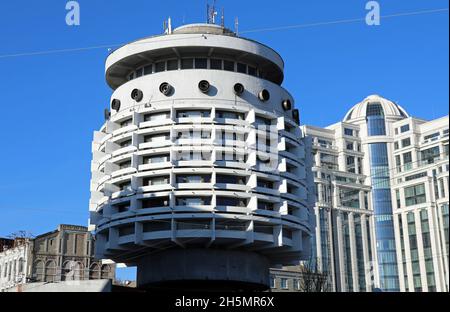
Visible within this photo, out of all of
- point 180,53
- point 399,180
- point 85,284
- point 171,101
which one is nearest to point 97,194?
point 171,101

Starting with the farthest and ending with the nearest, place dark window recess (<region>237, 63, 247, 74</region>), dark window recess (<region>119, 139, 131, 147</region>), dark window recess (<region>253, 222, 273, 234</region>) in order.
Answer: dark window recess (<region>237, 63, 247, 74</region>)
dark window recess (<region>119, 139, 131, 147</region>)
dark window recess (<region>253, 222, 273, 234</region>)

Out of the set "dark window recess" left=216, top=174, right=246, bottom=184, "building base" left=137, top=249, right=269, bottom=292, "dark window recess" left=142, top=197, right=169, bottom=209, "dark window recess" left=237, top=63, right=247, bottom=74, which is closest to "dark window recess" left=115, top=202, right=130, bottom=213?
"dark window recess" left=142, top=197, right=169, bottom=209

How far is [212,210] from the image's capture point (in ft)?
204

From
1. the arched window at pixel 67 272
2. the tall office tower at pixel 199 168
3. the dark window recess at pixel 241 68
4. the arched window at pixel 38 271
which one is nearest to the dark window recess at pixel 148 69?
the tall office tower at pixel 199 168

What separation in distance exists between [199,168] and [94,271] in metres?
38.1

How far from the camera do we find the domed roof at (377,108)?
5940 inches

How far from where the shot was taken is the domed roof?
495 feet

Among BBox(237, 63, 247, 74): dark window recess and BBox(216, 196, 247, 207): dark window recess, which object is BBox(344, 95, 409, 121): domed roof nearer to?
BBox(237, 63, 247, 74): dark window recess

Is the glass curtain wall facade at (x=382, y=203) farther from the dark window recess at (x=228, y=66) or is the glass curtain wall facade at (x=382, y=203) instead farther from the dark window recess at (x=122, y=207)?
the dark window recess at (x=122, y=207)

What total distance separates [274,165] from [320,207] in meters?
71.6

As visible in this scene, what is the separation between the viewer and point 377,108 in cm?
15200

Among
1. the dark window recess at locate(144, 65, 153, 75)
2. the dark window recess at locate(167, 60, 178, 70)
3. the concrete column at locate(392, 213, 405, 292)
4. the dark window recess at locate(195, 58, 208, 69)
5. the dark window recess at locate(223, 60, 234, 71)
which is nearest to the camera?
the dark window recess at locate(195, 58, 208, 69)

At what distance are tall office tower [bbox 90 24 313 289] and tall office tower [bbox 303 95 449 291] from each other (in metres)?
63.5

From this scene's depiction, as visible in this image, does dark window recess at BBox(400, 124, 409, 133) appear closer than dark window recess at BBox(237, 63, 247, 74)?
No
